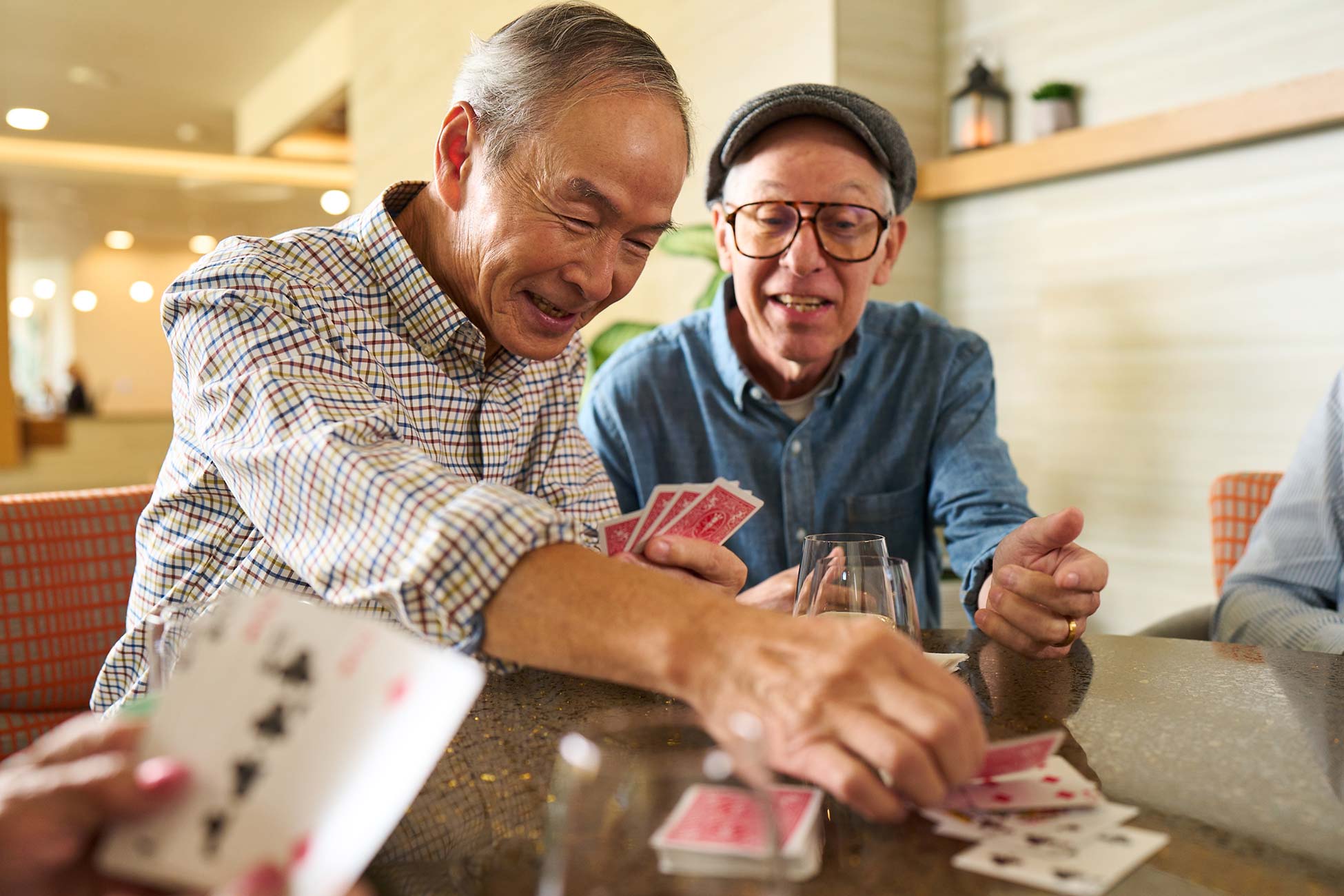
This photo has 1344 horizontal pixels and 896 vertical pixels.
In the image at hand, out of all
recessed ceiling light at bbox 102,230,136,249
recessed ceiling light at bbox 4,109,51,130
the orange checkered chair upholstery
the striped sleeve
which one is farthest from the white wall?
recessed ceiling light at bbox 102,230,136,249

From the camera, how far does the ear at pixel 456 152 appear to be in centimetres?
129

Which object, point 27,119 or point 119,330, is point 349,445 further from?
point 119,330

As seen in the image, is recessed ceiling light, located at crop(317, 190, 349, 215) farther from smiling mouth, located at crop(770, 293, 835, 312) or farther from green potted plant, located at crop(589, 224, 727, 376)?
smiling mouth, located at crop(770, 293, 835, 312)

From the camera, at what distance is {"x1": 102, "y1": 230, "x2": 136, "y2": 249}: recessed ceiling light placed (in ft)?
44.5

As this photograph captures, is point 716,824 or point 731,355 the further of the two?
point 731,355

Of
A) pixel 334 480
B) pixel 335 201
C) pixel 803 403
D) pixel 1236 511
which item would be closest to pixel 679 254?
pixel 803 403

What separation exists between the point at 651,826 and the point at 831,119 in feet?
5.35

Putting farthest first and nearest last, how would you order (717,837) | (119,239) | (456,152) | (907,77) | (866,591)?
(119,239)
(907,77)
(456,152)
(866,591)
(717,837)

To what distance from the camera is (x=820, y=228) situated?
187 cm

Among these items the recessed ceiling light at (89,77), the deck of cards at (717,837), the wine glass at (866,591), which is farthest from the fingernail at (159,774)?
the recessed ceiling light at (89,77)

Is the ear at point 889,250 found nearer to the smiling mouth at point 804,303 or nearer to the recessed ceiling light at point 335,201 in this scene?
the smiling mouth at point 804,303

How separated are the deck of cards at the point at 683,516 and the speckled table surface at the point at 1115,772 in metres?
0.26

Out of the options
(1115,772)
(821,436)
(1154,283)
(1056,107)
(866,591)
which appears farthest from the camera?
(1056,107)

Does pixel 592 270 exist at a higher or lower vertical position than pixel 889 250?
lower
